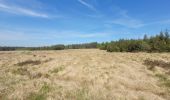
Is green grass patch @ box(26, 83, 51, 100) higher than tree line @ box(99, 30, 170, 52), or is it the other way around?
tree line @ box(99, 30, 170, 52)

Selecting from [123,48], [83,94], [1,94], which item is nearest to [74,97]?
[83,94]

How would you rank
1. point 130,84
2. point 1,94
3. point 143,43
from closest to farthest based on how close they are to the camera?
point 1,94
point 130,84
point 143,43

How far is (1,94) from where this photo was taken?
12.4m

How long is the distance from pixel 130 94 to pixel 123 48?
238 feet

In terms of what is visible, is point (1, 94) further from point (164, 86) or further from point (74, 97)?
point (164, 86)

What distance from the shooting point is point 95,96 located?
11961 mm

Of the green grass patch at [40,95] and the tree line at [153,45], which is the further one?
the tree line at [153,45]

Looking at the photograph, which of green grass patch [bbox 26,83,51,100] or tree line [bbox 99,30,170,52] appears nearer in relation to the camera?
green grass patch [bbox 26,83,51,100]

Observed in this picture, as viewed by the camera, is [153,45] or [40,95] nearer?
[40,95]

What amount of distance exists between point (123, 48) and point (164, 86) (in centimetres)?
6832

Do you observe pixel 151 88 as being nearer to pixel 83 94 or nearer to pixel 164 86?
pixel 164 86

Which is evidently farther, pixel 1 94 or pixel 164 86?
pixel 164 86

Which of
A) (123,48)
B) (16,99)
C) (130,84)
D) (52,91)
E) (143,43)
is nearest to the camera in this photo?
(16,99)

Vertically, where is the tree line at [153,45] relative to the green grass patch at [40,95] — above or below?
above
